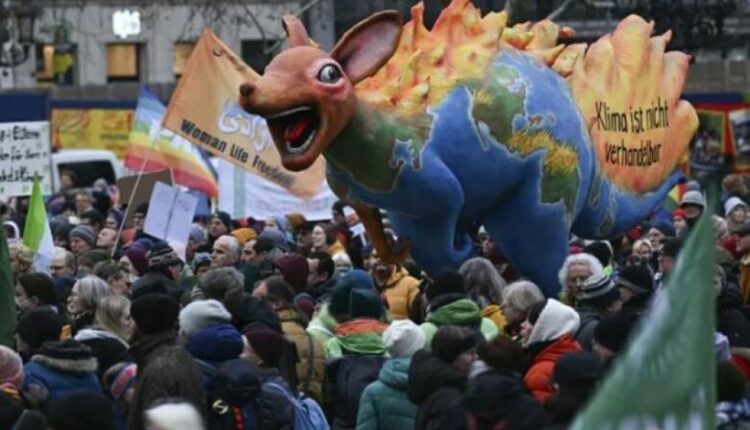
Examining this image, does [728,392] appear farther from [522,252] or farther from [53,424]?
[522,252]

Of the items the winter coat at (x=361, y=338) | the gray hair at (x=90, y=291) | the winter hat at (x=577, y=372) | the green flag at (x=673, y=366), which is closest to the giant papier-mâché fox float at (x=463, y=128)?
the gray hair at (x=90, y=291)

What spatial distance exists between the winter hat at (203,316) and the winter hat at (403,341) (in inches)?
27.4

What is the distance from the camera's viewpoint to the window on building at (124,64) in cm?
5653

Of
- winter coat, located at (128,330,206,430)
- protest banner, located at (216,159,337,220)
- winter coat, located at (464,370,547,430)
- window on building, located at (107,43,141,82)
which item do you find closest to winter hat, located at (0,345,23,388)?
winter coat, located at (128,330,206,430)

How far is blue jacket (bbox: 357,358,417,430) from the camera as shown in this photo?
9.44 meters

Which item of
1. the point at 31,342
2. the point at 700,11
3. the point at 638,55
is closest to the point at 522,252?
the point at 638,55

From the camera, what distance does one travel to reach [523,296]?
10.6 meters

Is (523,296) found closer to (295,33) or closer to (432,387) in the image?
(432,387)

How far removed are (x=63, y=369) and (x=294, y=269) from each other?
12.5 ft

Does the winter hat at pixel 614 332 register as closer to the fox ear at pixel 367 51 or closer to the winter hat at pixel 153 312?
the winter hat at pixel 153 312

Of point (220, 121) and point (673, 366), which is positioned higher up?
point (673, 366)

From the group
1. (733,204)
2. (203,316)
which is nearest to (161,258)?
(203,316)

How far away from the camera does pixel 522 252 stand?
46.0 ft

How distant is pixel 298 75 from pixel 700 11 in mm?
14543
